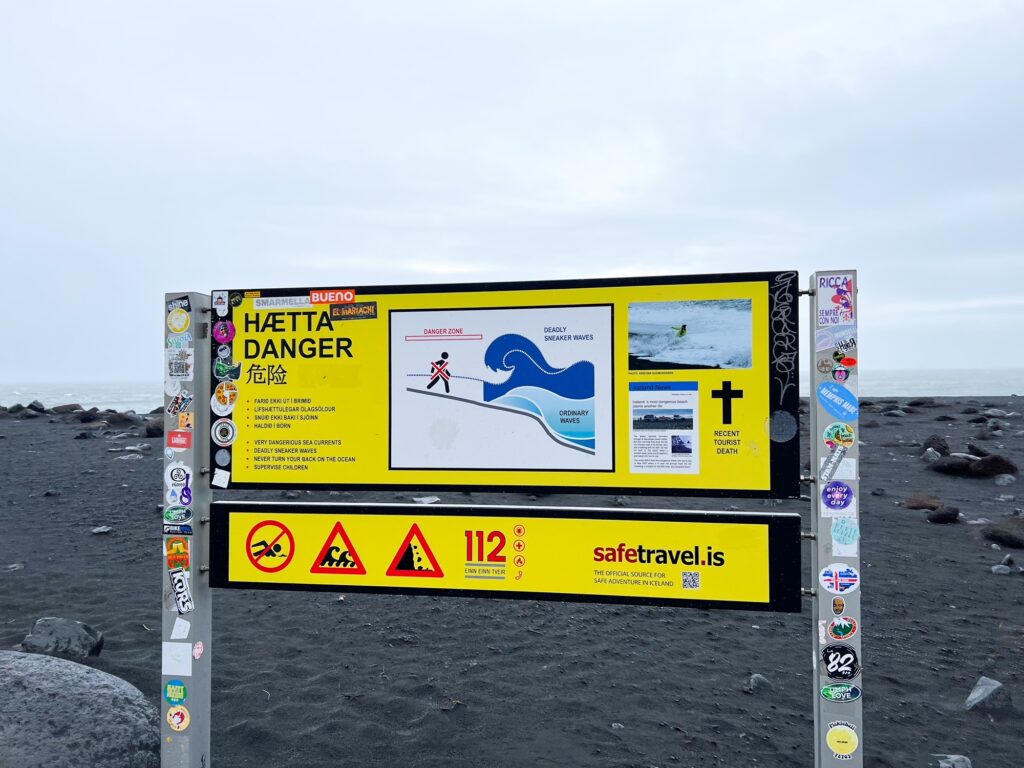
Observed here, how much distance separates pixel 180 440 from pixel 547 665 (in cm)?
438

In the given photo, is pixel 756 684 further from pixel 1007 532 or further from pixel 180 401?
pixel 1007 532

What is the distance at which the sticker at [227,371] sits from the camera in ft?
15.0

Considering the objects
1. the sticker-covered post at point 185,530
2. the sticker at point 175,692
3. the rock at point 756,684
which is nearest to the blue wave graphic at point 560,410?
the sticker-covered post at point 185,530

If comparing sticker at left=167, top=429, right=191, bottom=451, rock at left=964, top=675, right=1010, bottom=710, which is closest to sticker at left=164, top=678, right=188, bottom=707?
sticker at left=167, top=429, right=191, bottom=451

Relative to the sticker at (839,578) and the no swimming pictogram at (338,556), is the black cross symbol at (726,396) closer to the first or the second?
the sticker at (839,578)

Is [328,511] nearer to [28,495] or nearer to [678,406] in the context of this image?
[678,406]

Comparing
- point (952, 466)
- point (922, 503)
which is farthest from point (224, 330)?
point (952, 466)

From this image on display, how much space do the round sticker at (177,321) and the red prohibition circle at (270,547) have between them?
1.41 metres

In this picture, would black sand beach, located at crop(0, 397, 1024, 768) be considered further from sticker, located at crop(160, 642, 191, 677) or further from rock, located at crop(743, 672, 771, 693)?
sticker, located at crop(160, 642, 191, 677)

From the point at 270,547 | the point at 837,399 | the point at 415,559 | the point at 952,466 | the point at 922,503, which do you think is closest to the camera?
the point at 837,399

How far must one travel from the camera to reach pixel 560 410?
4215 millimetres

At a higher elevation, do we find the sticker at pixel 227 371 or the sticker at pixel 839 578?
the sticker at pixel 227 371

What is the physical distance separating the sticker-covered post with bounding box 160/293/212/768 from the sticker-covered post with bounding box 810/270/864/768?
3891mm

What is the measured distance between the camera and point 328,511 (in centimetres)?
442
